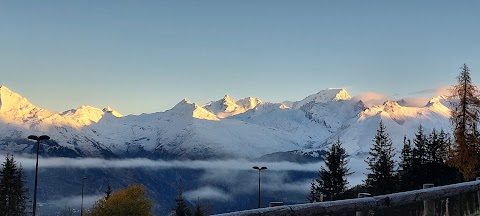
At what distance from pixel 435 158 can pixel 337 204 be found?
254 ft

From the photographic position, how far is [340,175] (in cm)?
7594

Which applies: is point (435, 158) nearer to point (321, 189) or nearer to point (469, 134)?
point (321, 189)

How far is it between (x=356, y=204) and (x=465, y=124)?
4727 centimetres

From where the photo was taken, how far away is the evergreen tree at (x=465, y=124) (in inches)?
2004

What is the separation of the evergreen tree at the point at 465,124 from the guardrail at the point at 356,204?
43130 millimetres

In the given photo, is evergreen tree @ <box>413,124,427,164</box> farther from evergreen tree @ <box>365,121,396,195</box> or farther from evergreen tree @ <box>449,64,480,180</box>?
evergreen tree @ <box>449,64,480,180</box>

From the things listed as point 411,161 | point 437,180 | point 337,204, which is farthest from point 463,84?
point 337,204

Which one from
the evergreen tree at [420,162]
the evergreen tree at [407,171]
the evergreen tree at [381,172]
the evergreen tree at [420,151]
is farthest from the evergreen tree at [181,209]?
the evergreen tree at [420,151]

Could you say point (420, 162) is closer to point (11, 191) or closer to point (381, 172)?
point (381, 172)

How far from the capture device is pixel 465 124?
168ft

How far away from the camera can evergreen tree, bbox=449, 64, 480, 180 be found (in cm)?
5091

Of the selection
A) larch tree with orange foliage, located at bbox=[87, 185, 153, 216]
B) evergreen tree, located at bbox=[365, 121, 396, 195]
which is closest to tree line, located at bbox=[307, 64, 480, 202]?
evergreen tree, located at bbox=[365, 121, 396, 195]

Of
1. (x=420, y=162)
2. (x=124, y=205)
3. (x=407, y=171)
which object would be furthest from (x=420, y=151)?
(x=124, y=205)

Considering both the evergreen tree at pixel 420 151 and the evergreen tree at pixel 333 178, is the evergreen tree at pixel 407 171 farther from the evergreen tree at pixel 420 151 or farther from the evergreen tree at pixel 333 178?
the evergreen tree at pixel 333 178
